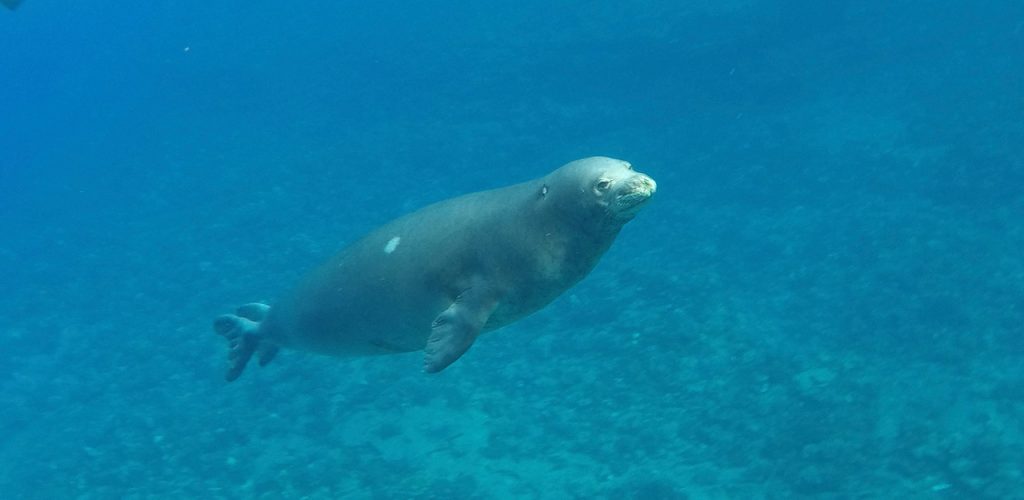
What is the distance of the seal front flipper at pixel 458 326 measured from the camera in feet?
17.0

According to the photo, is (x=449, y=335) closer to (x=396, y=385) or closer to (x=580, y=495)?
(x=580, y=495)

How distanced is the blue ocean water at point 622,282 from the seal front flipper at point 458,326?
494 cm

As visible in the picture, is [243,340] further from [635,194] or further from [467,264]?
[635,194]

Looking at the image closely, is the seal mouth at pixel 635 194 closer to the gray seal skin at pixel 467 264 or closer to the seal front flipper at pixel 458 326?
the gray seal skin at pixel 467 264

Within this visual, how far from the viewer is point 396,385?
12.2 m

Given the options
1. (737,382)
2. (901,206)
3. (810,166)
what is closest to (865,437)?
(737,382)

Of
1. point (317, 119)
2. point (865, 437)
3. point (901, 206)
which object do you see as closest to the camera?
point (865, 437)

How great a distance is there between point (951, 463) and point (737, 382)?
2.85 m

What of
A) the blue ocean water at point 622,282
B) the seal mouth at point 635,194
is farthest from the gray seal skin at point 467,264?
the blue ocean water at point 622,282

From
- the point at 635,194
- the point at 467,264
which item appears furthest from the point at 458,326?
the point at 635,194

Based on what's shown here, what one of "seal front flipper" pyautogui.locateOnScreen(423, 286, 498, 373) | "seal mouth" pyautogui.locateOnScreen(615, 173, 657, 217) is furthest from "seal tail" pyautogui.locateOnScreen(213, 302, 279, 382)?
"seal mouth" pyautogui.locateOnScreen(615, 173, 657, 217)

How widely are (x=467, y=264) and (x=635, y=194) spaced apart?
1.56m

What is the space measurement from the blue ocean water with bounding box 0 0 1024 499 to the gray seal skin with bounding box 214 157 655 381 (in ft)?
13.7

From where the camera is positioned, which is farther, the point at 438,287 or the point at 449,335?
the point at 438,287
